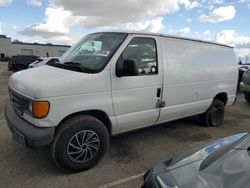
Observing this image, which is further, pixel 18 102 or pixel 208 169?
pixel 18 102

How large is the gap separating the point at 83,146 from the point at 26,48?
70049 millimetres

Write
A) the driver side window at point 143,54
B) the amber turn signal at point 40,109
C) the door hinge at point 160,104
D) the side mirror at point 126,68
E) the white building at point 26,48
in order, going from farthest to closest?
1. the white building at point 26,48
2. the door hinge at point 160,104
3. the driver side window at point 143,54
4. the side mirror at point 126,68
5. the amber turn signal at point 40,109

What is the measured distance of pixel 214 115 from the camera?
6.53 metres

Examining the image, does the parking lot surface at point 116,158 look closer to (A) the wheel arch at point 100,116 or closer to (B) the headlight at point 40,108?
(A) the wheel arch at point 100,116

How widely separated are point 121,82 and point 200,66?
2.27 meters

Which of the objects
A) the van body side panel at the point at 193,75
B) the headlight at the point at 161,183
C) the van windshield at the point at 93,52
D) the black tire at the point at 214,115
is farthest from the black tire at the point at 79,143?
the black tire at the point at 214,115

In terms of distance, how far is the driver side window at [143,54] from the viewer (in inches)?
174

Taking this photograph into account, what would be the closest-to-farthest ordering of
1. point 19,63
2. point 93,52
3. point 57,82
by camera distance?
1. point 57,82
2. point 93,52
3. point 19,63

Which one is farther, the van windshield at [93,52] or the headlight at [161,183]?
the van windshield at [93,52]

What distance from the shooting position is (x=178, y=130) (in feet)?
20.4

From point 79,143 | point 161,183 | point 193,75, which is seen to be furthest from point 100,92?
point 193,75

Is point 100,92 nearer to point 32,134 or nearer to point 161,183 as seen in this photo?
point 32,134

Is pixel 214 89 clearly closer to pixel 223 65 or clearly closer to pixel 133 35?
pixel 223 65

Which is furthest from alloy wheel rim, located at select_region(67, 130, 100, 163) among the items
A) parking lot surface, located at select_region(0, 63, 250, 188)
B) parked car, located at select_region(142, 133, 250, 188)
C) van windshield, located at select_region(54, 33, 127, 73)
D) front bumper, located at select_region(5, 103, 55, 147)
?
parked car, located at select_region(142, 133, 250, 188)
